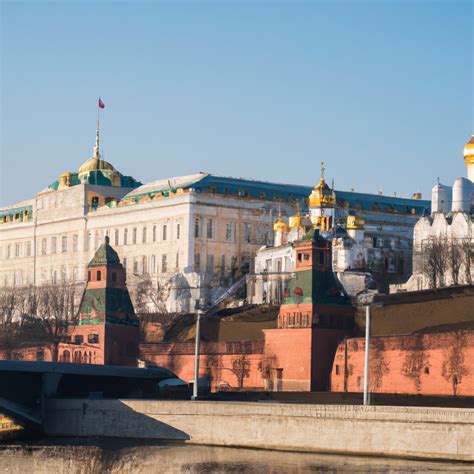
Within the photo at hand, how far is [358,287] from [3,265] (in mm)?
58592

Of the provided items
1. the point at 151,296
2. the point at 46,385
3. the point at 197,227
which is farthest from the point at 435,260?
the point at 46,385

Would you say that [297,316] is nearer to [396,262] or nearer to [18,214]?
[396,262]

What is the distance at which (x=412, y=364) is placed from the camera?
91.8 meters

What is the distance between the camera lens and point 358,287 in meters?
126

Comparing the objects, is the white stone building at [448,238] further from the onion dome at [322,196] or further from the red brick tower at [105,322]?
the red brick tower at [105,322]

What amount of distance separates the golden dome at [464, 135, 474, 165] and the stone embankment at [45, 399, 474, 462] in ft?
172

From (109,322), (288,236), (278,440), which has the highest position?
(288,236)

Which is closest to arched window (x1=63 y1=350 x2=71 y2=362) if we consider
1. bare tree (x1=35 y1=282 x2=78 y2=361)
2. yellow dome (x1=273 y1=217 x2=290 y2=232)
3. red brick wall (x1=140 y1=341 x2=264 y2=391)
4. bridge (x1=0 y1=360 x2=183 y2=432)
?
bare tree (x1=35 y1=282 x2=78 y2=361)

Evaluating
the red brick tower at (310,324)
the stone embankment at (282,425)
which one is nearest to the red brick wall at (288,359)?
the red brick tower at (310,324)

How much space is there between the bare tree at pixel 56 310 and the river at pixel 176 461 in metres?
31.8

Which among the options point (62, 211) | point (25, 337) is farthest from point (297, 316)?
point (62, 211)

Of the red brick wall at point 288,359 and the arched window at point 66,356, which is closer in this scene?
the red brick wall at point 288,359

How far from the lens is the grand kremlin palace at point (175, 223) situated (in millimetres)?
146625

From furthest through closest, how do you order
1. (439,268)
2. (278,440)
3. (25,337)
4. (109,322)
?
(25,337) < (439,268) < (109,322) < (278,440)
